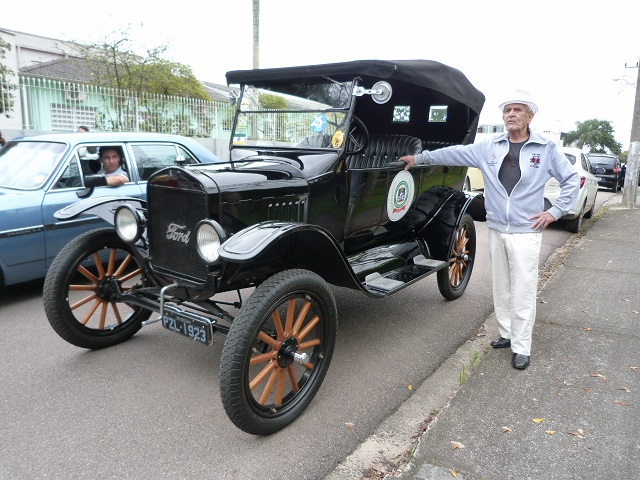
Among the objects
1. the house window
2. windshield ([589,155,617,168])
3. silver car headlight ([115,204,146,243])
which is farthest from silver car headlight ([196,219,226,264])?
windshield ([589,155,617,168])

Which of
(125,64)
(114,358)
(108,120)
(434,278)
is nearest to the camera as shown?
(114,358)

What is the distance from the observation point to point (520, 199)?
3555 mm

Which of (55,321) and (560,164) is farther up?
(560,164)

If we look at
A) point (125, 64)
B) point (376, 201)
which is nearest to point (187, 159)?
point (376, 201)

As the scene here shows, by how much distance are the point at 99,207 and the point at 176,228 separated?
0.88 meters

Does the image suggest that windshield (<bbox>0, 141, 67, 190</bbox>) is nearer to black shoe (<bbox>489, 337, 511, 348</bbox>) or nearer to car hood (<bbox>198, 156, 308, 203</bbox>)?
car hood (<bbox>198, 156, 308, 203</bbox>)

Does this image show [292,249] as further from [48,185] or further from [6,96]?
[6,96]

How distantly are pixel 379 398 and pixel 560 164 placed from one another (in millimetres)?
2018

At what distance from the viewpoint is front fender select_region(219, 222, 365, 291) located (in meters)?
2.57

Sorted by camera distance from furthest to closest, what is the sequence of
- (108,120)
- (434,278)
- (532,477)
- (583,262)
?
(108,120), (583,262), (434,278), (532,477)

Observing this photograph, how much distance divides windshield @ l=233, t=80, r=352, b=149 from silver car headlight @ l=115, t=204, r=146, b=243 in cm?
129

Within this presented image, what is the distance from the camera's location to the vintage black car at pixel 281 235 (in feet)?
9.06

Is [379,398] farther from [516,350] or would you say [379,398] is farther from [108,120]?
[108,120]

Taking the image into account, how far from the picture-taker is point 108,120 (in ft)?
38.4
